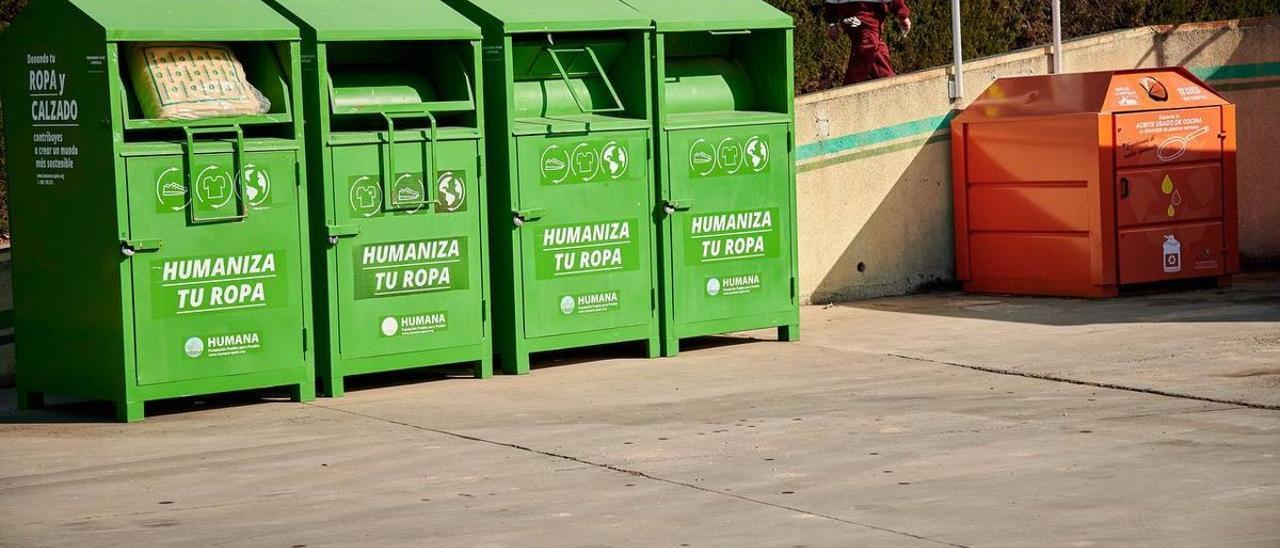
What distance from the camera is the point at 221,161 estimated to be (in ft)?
26.9

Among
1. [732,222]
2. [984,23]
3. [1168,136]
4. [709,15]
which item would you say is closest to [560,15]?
[709,15]

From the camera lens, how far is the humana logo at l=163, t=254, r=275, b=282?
8117 mm

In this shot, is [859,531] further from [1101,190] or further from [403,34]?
[1101,190]

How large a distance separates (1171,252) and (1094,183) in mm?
817

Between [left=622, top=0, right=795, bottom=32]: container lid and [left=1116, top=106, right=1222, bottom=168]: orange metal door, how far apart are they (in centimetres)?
269

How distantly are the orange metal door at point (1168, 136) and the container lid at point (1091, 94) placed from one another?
0.20 ft

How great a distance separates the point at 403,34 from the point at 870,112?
425cm

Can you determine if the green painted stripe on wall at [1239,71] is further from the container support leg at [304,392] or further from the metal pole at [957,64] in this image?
the container support leg at [304,392]

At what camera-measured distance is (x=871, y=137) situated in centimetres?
1201

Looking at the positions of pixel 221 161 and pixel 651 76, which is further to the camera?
pixel 651 76

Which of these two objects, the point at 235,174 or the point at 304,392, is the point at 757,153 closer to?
the point at 304,392

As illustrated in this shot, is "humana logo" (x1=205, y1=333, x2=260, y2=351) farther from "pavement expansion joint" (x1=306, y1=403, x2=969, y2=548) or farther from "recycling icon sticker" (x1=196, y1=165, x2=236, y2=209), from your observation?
"recycling icon sticker" (x1=196, y1=165, x2=236, y2=209)

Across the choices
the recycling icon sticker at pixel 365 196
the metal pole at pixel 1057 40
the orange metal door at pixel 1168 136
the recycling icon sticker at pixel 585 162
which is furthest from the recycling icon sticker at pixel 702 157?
the metal pole at pixel 1057 40

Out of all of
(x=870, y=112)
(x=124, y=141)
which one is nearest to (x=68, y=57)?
(x=124, y=141)
